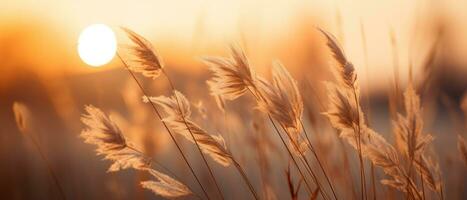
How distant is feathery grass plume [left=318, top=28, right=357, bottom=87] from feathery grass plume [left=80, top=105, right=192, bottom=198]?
0.44 meters

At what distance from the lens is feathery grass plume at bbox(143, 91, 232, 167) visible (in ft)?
4.92

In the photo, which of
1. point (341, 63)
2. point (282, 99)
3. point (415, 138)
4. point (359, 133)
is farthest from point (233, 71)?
point (415, 138)

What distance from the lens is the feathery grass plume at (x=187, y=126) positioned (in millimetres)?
1499

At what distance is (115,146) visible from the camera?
151 centimetres

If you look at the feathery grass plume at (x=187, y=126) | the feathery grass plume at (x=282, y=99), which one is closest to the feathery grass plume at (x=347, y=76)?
the feathery grass plume at (x=282, y=99)

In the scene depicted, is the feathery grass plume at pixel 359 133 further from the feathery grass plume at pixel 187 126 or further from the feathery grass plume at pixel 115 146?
the feathery grass plume at pixel 115 146

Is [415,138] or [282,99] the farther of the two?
[415,138]

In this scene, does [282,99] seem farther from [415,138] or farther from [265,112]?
[415,138]

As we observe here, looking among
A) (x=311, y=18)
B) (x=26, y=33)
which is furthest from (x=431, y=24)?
(x=26, y=33)

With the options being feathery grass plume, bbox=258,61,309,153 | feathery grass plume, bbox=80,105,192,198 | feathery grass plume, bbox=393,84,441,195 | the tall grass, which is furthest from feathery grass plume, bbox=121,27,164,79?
feathery grass plume, bbox=393,84,441,195

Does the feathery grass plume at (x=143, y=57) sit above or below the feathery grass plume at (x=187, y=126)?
above

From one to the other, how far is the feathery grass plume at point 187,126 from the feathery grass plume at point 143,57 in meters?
0.07

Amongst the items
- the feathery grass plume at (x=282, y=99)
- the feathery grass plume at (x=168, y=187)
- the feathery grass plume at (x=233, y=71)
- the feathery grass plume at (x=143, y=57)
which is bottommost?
the feathery grass plume at (x=168, y=187)

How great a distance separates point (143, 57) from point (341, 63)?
0.45 metres
